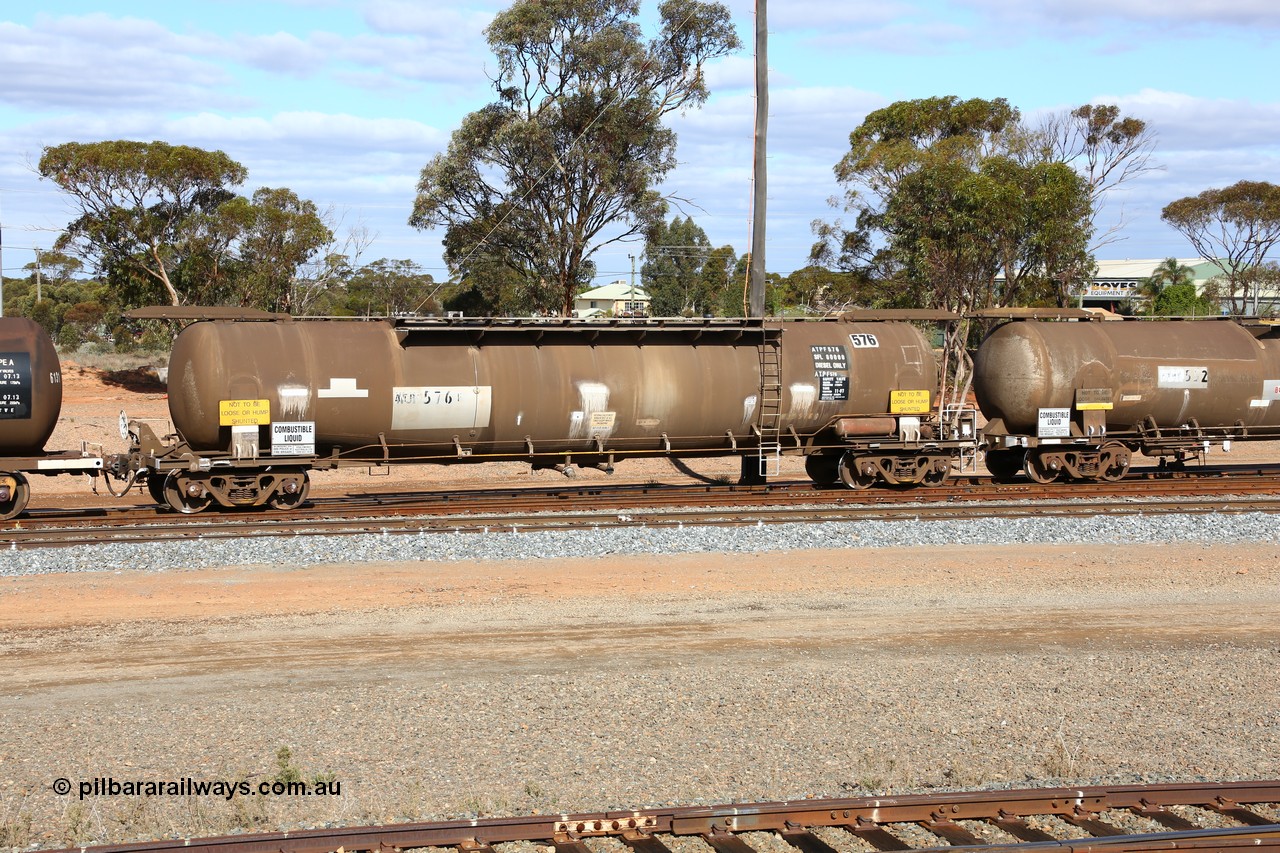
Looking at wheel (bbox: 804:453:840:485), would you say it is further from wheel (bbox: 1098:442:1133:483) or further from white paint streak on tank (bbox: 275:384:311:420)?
white paint streak on tank (bbox: 275:384:311:420)

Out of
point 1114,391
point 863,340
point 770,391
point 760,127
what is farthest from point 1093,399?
point 760,127

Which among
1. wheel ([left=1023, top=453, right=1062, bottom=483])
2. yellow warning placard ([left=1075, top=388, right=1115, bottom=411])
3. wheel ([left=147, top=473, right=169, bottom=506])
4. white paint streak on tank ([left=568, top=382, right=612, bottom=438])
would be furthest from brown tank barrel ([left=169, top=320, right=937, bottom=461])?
yellow warning placard ([left=1075, top=388, right=1115, bottom=411])

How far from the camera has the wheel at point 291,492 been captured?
19.3 metres

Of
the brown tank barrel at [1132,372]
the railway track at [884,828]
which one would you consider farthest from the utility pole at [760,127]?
the railway track at [884,828]

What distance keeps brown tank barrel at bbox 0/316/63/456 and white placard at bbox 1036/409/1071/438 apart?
18279mm

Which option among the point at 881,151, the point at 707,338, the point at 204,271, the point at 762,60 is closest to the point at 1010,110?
the point at 881,151

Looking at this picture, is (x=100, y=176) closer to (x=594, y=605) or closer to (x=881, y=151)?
(x=881, y=151)

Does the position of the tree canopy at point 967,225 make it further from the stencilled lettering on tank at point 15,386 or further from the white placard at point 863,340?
the stencilled lettering on tank at point 15,386

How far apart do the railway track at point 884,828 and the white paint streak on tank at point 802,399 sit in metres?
14.5

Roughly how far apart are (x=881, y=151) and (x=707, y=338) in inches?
948

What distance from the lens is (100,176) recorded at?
42.9m

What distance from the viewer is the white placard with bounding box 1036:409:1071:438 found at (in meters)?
22.9

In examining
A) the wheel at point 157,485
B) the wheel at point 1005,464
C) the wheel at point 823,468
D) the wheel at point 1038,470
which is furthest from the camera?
the wheel at point 1005,464

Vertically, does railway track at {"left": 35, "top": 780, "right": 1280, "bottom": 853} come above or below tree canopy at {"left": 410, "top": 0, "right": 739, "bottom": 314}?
below
